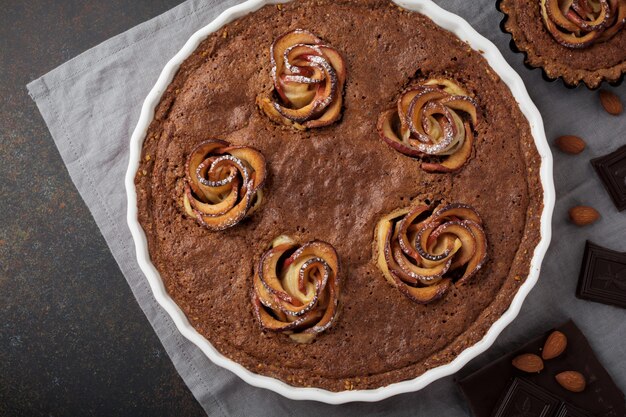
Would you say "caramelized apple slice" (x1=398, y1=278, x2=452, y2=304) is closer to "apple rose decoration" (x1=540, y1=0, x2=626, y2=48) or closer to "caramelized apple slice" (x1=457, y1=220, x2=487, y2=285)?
"caramelized apple slice" (x1=457, y1=220, x2=487, y2=285)

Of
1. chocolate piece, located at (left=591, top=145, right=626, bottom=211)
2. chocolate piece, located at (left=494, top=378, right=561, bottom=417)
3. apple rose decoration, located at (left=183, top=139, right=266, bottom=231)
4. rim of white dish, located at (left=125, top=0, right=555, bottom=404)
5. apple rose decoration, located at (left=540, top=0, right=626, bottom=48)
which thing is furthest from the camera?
chocolate piece, located at (left=591, top=145, right=626, bottom=211)

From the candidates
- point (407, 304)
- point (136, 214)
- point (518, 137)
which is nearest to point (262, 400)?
point (407, 304)

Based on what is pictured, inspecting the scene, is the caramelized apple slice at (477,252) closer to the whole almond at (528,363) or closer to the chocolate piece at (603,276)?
the whole almond at (528,363)

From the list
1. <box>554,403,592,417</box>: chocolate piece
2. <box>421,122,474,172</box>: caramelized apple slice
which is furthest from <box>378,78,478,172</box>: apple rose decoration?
<box>554,403,592,417</box>: chocolate piece

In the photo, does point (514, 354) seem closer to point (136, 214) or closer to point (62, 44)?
point (136, 214)

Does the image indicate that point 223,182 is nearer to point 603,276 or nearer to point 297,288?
point 297,288
